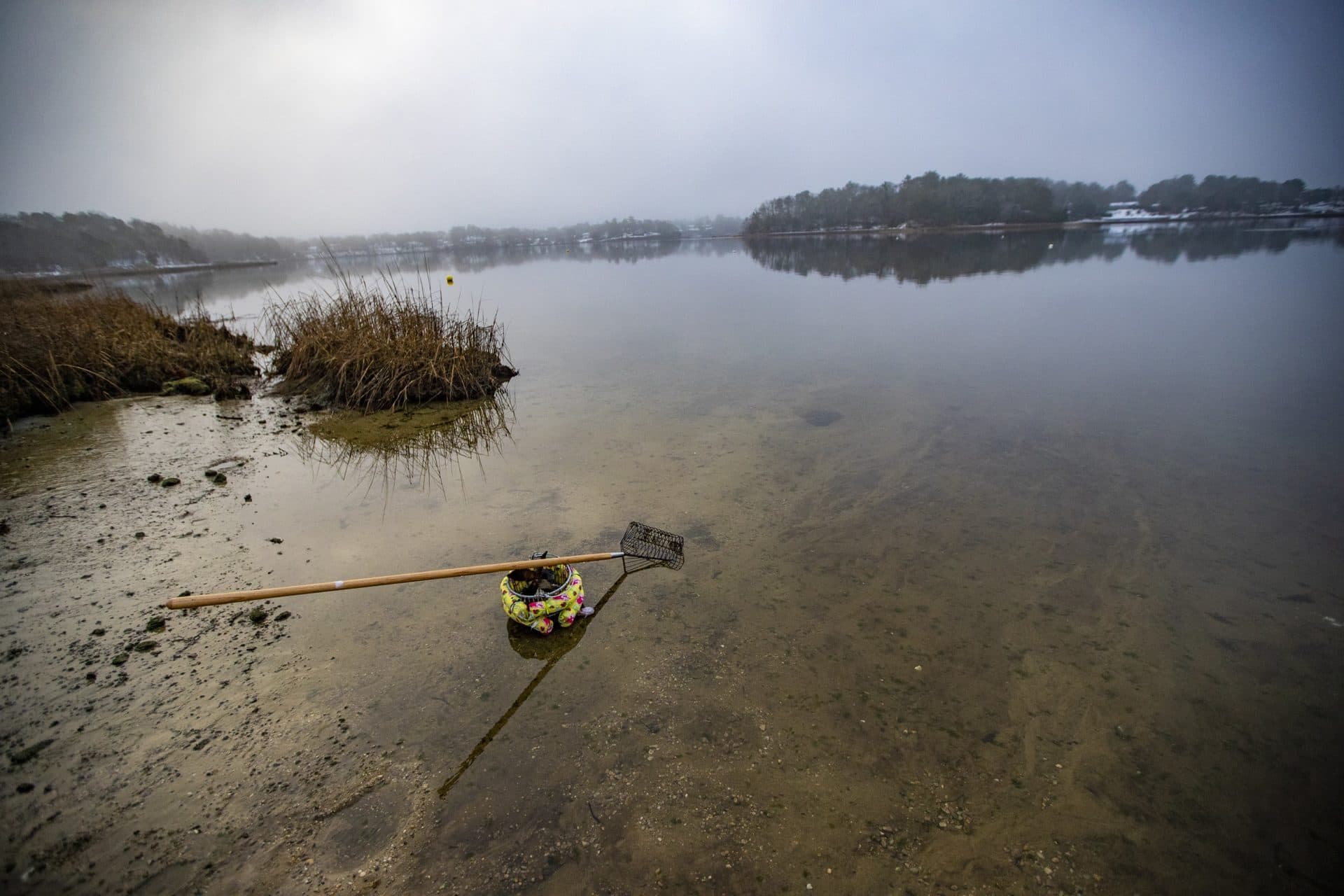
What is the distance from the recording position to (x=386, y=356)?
28.5 ft

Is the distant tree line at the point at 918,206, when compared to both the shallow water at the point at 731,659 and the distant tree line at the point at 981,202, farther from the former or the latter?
the shallow water at the point at 731,659

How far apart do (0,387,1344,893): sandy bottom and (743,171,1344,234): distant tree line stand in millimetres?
85621

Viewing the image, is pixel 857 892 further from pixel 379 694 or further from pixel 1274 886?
pixel 379 694

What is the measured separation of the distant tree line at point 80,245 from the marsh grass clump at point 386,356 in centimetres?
7137

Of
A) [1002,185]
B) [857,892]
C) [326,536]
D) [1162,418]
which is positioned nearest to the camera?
[857,892]

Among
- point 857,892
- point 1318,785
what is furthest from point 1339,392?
point 857,892

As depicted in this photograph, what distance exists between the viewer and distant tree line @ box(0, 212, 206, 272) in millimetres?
56219

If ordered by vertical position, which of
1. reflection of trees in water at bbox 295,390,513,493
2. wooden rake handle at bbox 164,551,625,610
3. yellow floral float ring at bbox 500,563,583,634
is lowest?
yellow floral float ring at bbox 500,563,583,634

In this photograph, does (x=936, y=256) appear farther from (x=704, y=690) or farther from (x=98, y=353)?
(x=98, y=353)

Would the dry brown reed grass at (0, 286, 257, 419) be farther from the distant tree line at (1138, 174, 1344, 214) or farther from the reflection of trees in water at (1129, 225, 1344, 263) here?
the distant tree line at (1138, 174, 1344, 214)

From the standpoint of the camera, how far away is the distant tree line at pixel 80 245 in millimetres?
56219

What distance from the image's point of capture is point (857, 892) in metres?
2.15

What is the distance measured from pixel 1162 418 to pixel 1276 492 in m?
2.36

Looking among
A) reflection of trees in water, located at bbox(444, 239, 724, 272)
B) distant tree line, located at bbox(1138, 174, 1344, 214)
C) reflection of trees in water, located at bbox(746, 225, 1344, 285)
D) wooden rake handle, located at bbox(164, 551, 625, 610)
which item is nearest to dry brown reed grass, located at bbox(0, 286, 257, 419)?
wooden rake handle, located at bbox(164, 551, 625, 610)
